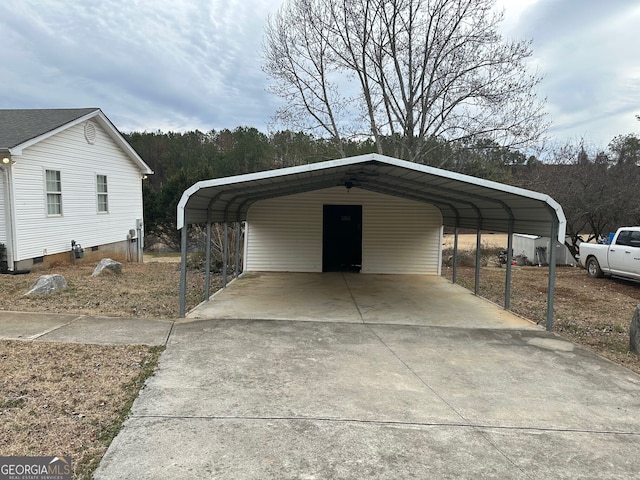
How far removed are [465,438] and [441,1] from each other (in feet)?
55.0

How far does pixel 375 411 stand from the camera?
3.44 metres

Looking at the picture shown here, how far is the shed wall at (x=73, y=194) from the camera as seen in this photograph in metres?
9.95

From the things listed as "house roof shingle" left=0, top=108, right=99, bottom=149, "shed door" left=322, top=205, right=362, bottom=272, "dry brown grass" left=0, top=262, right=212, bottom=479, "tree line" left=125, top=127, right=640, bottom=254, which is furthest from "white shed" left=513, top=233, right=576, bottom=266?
"house roof shingle" left=0, top=108, right=99, bottom=149

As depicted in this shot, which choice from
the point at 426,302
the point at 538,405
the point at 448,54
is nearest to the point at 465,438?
the point at 538,405

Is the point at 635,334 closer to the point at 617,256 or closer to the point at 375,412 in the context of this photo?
the point at 375,412

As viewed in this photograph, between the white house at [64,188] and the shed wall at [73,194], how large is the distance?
2 centimetres

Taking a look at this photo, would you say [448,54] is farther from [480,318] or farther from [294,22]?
[480,318]

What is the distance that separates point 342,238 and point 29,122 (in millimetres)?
9004

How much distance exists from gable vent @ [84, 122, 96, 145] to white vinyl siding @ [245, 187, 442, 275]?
5.41 m

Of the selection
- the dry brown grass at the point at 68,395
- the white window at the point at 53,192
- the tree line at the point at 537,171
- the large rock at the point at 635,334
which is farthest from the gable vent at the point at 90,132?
the large rock at the point at 635,334

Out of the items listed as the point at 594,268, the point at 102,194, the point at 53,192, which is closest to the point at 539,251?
the point at 594,268

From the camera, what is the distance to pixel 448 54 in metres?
16.4

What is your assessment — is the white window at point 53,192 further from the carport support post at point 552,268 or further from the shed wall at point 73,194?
the carport support post at point 552,268

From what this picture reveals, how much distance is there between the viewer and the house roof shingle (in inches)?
384
